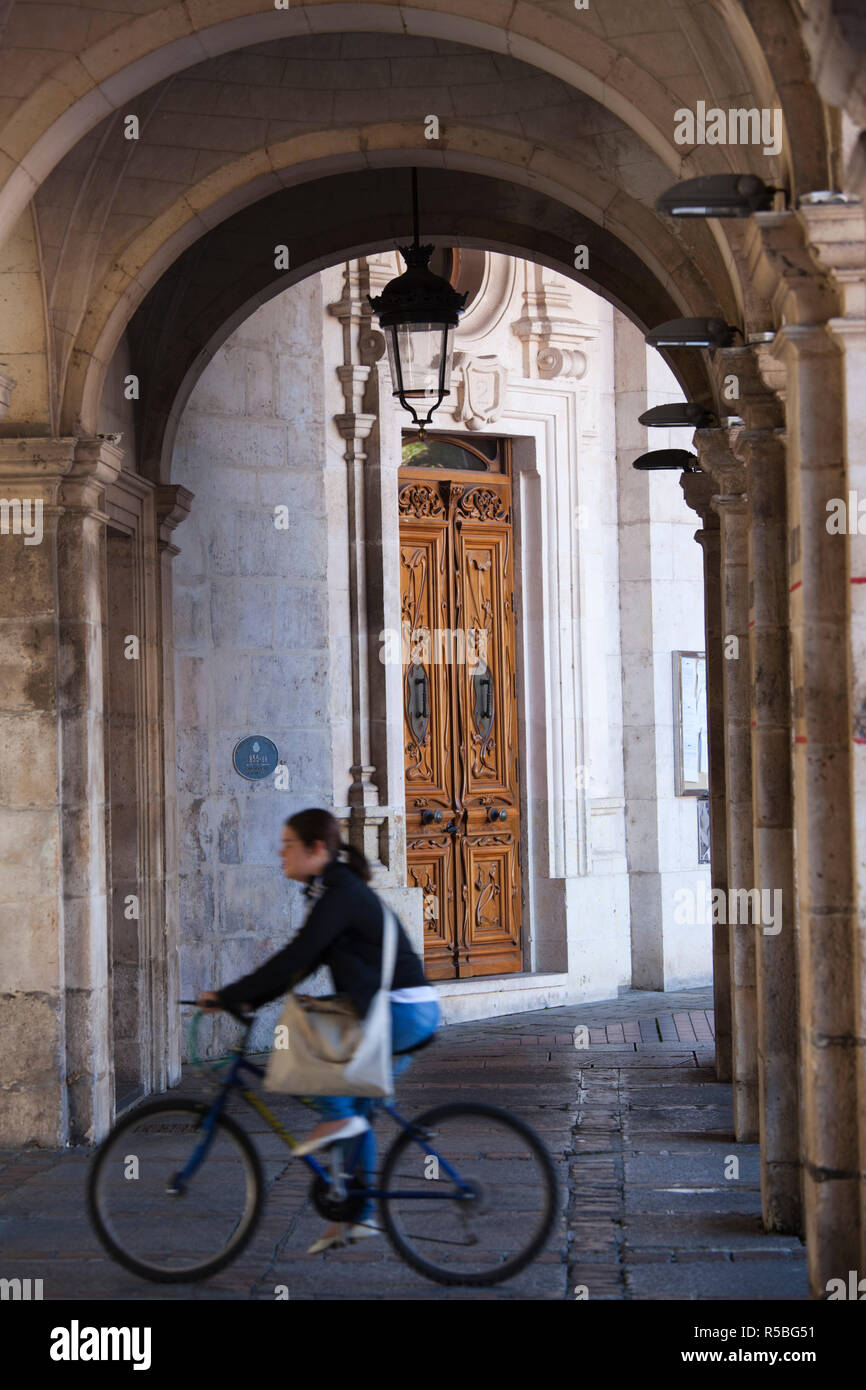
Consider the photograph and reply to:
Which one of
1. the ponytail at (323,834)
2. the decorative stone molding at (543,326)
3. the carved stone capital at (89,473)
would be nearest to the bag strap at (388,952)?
the ponytail at (323,834)

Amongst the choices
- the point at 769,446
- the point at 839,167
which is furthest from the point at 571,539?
the point at 839,167

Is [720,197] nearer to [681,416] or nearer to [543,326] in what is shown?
[681,416]

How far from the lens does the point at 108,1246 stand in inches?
204

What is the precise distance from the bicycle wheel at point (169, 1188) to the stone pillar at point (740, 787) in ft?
9.86

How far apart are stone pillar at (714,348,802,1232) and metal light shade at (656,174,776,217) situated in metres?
1.03

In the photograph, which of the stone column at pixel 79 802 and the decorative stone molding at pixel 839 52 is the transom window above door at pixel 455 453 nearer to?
the stone column at pixel 79 802

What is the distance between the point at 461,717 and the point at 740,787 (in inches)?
201

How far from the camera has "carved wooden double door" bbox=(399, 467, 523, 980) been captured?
12273 millimetres

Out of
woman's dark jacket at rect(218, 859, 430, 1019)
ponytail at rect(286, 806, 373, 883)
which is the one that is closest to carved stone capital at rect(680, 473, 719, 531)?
ponytail at rect(286, 806, 373, 883)

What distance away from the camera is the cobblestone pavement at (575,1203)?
5352mm

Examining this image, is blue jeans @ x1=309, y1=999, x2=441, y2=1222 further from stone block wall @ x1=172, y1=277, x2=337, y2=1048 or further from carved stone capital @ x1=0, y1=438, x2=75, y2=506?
stone block wall @ x1=172, y1=277, x2=337, y2=1048

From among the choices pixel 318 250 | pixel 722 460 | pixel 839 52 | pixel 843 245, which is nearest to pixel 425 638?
pixel 318 250

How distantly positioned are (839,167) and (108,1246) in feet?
12.4

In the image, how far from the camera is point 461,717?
12.5 meters
